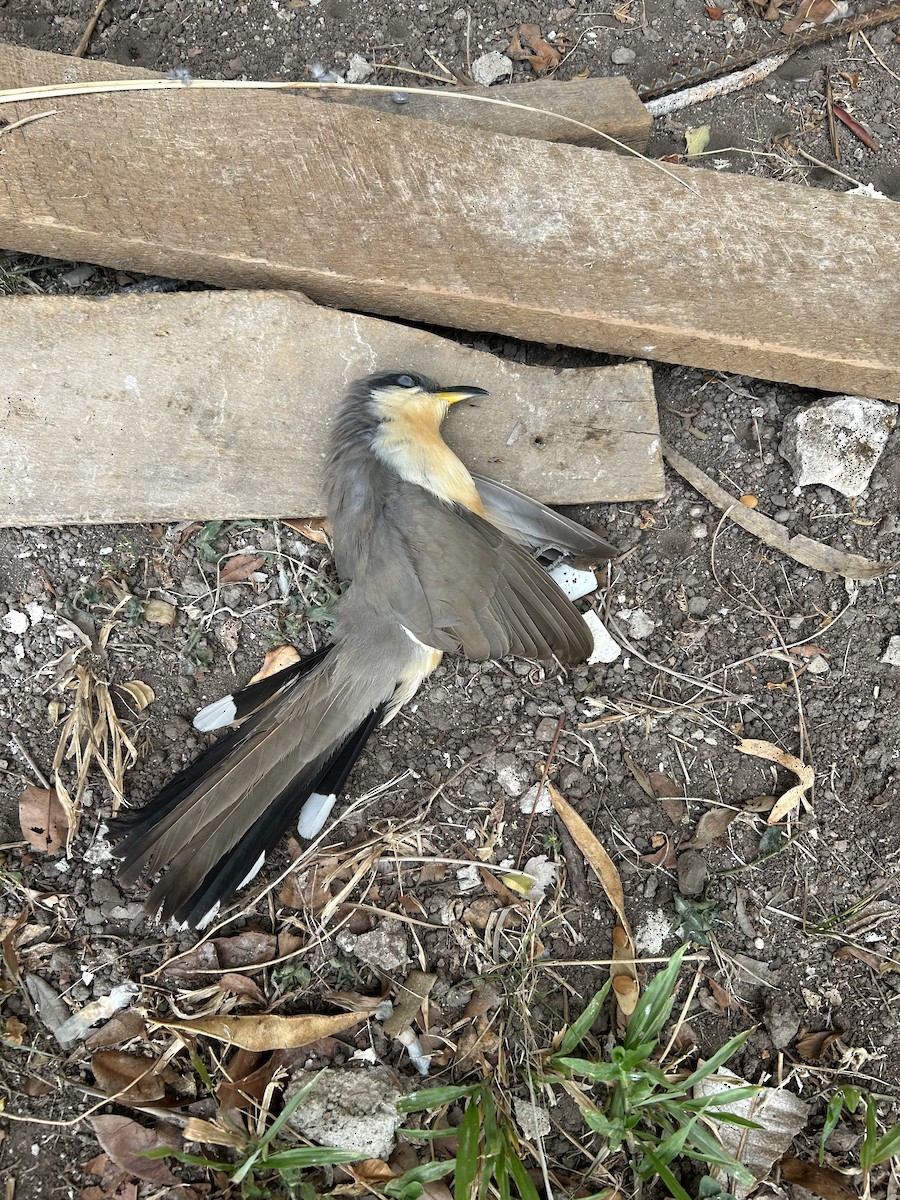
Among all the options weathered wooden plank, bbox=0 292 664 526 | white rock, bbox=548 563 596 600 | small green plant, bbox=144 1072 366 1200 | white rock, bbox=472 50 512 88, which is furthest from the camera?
white rock, bbox=472 50 512 88

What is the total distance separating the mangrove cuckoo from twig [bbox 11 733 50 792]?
351 millimetres

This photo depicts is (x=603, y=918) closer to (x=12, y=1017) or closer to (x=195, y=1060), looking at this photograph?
(x=195, y=1060)

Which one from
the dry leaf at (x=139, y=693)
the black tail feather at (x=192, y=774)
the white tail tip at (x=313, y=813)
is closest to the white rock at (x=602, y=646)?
the black tail feather at (x=192, y=774)

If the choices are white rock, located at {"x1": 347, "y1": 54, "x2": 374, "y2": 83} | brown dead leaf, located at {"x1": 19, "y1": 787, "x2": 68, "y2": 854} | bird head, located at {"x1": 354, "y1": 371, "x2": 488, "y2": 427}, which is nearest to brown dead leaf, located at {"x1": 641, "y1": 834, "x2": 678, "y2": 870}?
bird head, located at {"x1": 354, "y1": 371, "x2": 488, "y2": 427}

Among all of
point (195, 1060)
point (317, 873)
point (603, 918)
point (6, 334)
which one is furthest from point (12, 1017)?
point (6, 334)

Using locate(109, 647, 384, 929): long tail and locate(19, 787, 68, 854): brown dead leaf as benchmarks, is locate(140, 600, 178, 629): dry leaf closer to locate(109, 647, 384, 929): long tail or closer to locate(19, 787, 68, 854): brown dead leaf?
locate(109, 647, 384, 929): long tail

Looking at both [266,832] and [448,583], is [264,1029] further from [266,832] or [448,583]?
[448,583]

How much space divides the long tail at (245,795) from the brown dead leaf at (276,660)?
0.16 meters

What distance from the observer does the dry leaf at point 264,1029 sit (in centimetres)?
303

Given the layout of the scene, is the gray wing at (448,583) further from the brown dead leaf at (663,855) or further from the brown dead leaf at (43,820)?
the brown dead leaf at (43,820)

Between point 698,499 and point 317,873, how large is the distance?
2171mm

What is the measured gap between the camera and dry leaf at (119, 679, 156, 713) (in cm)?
337

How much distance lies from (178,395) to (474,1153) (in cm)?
283

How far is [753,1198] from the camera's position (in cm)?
316
